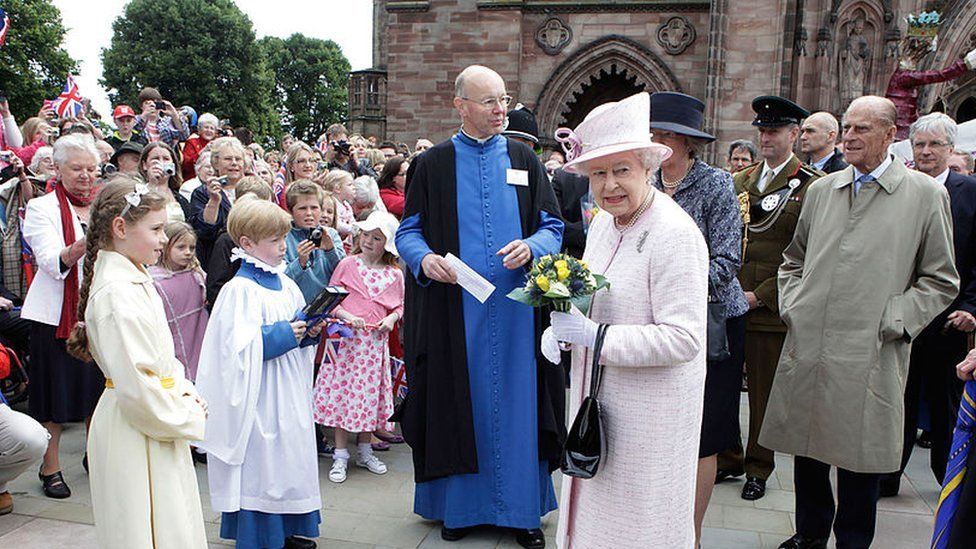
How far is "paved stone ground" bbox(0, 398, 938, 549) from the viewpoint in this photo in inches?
165

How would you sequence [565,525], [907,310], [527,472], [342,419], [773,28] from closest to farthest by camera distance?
1. [565,525]
2. [907,310]
3. [527,472]
4. [342,419]
5. [773,28]

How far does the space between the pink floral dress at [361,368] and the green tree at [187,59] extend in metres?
38.1

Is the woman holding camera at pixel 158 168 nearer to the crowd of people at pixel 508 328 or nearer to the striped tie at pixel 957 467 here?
the crowd of people at pixel 508 328

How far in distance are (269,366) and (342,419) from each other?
5.25 feet

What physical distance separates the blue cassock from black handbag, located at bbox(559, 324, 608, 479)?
1546 mm

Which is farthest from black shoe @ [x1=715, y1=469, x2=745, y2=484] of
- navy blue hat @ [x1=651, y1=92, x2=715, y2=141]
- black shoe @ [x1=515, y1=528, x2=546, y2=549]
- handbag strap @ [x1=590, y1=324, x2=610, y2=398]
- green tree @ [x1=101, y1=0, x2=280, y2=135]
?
green tree @ [x1=101, y1=0, x2=280, y2=135]

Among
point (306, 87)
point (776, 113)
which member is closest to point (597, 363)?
point (776, 113)

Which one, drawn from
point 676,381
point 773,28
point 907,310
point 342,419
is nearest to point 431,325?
point 342,419

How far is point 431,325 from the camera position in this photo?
4203mm

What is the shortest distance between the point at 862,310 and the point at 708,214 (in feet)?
2.84

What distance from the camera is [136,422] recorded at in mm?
2861

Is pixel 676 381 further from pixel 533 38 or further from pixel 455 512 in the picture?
pixel 533 38

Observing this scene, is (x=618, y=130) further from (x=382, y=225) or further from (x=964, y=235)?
(x=964, y=235)

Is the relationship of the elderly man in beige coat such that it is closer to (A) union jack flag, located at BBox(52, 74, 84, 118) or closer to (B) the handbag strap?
(B) the handbag strap
